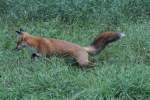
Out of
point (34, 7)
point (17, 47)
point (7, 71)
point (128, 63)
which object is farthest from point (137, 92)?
point (34, 7)

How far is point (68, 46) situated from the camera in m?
8.23

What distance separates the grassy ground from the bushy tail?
0.12 metres

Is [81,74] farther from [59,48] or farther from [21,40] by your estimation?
[21,40]

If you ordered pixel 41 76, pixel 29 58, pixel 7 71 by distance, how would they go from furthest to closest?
pixel 29 58, pixel 7 71, pixel 41 76

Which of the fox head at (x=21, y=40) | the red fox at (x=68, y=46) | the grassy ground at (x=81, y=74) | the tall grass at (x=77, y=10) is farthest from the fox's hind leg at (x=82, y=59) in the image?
the tall grass at (x=77, y=10)

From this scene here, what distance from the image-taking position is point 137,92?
633 cm

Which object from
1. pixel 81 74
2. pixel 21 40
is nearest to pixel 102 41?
pixel 21 40

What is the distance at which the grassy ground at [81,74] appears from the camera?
20.8 ft

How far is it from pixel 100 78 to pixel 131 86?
50cm

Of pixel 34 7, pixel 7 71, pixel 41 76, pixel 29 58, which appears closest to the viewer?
pixel 41 76

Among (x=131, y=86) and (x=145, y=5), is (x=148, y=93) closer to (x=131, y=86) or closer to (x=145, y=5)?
(x=131, y=86)

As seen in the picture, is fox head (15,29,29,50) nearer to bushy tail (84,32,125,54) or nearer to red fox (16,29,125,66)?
red fox (16,29,125,66)

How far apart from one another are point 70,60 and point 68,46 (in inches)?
8.9

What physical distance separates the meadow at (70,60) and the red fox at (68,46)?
0.12m
